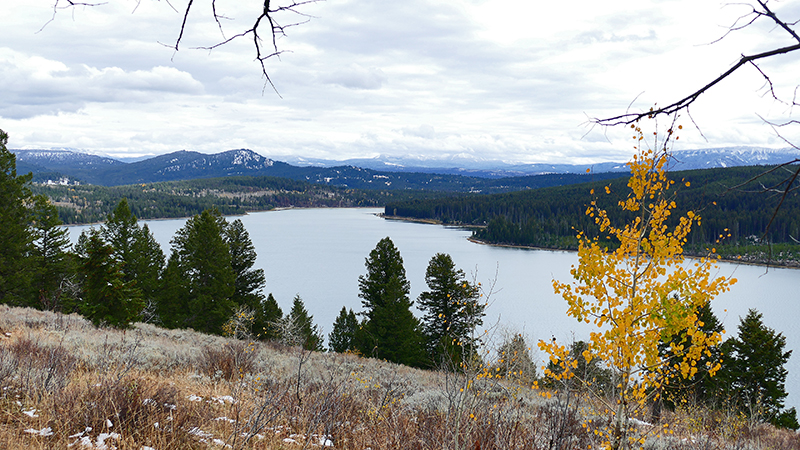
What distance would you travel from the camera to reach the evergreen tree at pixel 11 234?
22.8 metres

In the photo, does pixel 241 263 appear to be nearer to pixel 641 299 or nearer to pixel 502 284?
pixel 641 299

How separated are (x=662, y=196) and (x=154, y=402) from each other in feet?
21.0

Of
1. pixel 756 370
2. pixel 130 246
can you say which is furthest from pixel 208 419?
pixel 130 246

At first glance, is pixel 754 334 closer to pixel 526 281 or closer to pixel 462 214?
pixel 526 281

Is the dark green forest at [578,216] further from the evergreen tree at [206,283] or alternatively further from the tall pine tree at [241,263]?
the evergreen tree at [206,283]

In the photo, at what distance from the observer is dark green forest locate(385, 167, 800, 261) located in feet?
312

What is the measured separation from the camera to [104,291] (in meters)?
14.7

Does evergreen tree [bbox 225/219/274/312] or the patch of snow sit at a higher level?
the patch of snow

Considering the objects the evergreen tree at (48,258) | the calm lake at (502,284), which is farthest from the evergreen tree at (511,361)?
the evergreen tree at (48,258)

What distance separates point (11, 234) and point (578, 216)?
393 feet

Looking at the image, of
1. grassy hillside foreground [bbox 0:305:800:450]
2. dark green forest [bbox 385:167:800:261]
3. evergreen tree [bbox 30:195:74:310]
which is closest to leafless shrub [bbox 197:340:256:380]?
grassy hillside foreground [bbox 0:305:800:450]

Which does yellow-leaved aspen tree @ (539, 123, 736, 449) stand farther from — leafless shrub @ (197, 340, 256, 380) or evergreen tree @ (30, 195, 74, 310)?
evergreen tree @ (30, 195, 74, 310)

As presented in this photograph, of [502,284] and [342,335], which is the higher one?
[342,335]

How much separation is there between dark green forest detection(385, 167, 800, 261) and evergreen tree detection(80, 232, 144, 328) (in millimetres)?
61738
